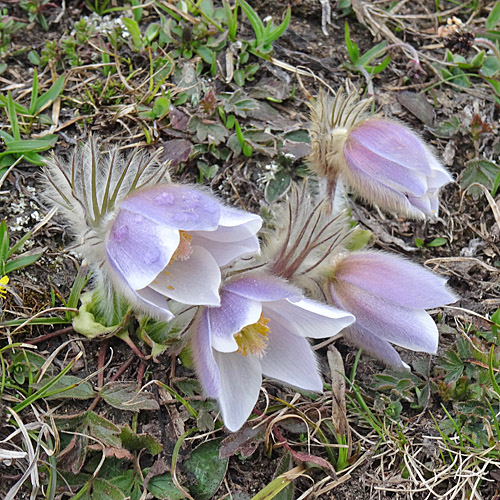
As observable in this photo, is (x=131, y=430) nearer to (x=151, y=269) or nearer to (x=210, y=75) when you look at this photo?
(x=151, y=269)

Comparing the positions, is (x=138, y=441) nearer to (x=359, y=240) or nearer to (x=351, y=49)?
(x=359, y=240)

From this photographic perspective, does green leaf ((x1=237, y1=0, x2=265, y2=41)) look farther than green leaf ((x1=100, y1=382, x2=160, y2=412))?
Yes

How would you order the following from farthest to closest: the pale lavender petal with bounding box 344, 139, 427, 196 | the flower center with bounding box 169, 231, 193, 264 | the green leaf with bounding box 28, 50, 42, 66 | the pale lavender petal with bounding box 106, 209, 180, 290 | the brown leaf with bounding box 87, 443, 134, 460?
the green leaf with bounding box 28, 50, 42, 66, the pale lavender petal with bounding box 344, 139, 427, 196, the brown leaf with bounding box 87, 443, 134, 460, the flower center with bounding box 169, 231, 193, 264, the pale lavender petal with bounding box 106, 209, 180, 290

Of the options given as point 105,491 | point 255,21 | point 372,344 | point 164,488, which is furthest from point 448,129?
point 105,491

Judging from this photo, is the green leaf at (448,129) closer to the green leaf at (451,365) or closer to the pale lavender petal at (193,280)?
the green leaf at (451,365)

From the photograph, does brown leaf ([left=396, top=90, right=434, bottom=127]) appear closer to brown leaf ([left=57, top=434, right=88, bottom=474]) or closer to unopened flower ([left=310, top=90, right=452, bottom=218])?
unopened flower ([left=310, top=90, right=452, bottom=218])

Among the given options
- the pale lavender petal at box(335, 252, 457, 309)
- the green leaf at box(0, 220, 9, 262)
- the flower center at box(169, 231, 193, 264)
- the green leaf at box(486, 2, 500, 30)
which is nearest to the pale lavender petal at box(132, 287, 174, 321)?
the flower center at box(169, 231, 193, 264)
